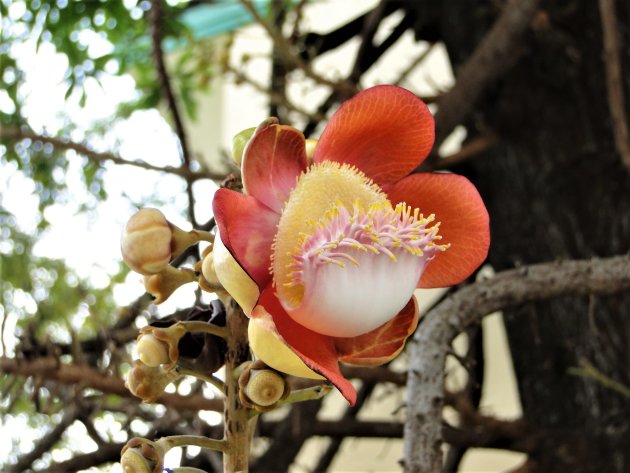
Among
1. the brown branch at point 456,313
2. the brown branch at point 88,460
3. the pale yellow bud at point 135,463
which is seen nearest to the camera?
the pale yellow bud at point 135,463

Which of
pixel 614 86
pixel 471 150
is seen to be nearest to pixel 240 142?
pixel 614 86

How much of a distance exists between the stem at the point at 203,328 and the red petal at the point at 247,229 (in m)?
0.03

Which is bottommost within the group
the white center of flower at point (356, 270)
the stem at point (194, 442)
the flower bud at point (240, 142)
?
the stem at point (194, 442)

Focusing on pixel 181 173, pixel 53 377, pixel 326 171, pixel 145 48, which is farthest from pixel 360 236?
pixel 145 48

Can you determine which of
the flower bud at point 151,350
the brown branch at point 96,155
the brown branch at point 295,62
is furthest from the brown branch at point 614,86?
the flower bud at point 151,350

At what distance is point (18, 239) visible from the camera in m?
1.29

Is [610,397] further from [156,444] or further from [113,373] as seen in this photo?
[156,444]

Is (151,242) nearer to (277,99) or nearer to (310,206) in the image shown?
(310,206)

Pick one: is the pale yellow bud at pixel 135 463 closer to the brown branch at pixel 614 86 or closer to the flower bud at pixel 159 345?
the flower bud at pixel 159 345

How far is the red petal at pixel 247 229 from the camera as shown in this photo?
309mm

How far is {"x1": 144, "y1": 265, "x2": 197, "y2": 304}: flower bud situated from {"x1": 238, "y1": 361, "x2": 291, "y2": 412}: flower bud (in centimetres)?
5

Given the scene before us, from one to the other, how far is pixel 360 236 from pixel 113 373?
0.34 m

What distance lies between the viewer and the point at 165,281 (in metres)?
→ 0.34

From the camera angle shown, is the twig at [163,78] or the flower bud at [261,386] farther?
the twig at [163,78]
